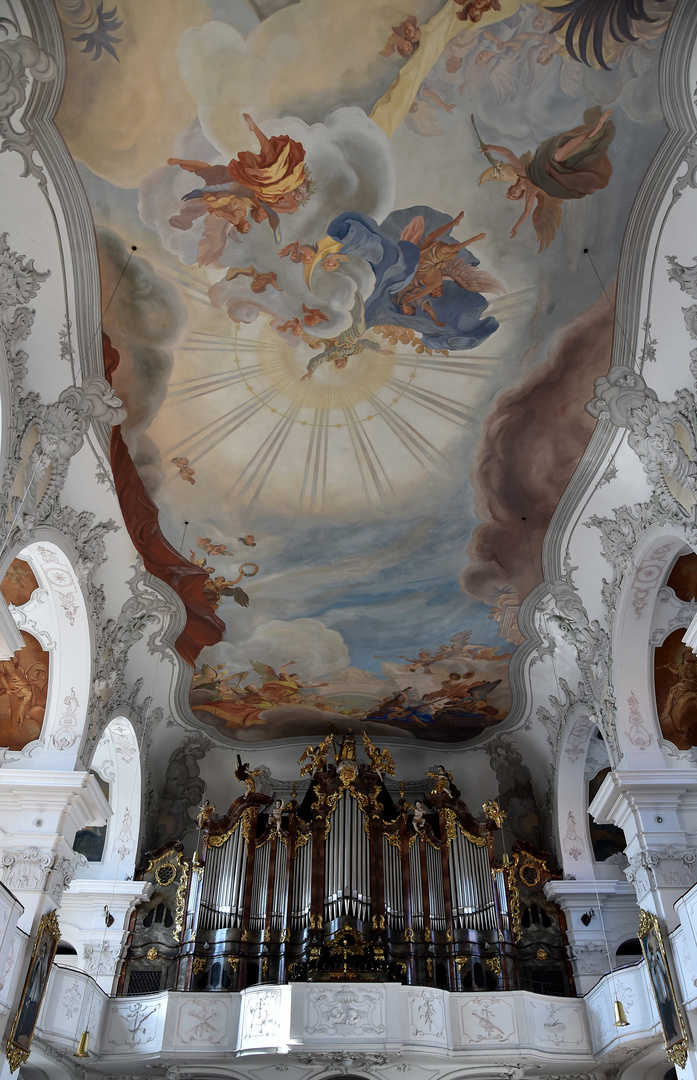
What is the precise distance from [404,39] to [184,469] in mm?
6997

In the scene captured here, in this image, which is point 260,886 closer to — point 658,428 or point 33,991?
point 33,991

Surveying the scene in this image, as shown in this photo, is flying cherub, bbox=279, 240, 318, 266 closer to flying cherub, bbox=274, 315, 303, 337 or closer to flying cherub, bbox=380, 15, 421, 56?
flying cherub, bbox=274, 315, 303, 337

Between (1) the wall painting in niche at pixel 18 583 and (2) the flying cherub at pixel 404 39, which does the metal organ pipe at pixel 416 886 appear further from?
(2) the flying cherub at pixel 404 39

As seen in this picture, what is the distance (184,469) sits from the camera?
13539mm

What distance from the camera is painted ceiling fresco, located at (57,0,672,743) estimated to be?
920 cm

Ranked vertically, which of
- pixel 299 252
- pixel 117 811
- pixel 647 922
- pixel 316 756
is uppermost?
pixel 299 252

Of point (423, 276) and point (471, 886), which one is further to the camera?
point (471, 886)

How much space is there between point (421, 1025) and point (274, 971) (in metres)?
3.34

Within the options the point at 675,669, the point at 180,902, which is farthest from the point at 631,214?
the point at 180,902

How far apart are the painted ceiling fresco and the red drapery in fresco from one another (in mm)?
40

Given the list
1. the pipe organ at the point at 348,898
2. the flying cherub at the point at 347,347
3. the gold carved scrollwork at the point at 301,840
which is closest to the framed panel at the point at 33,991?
the pipe organ at the point at 348,898

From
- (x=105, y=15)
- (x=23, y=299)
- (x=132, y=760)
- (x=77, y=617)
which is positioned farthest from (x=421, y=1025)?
(x=105, y=15)

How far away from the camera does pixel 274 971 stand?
16500mm

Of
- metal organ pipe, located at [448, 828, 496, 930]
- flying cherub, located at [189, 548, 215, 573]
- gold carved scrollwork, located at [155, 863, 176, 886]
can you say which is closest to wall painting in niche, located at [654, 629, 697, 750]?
metal organ pipe, located at [448, 828, 496, 930]
